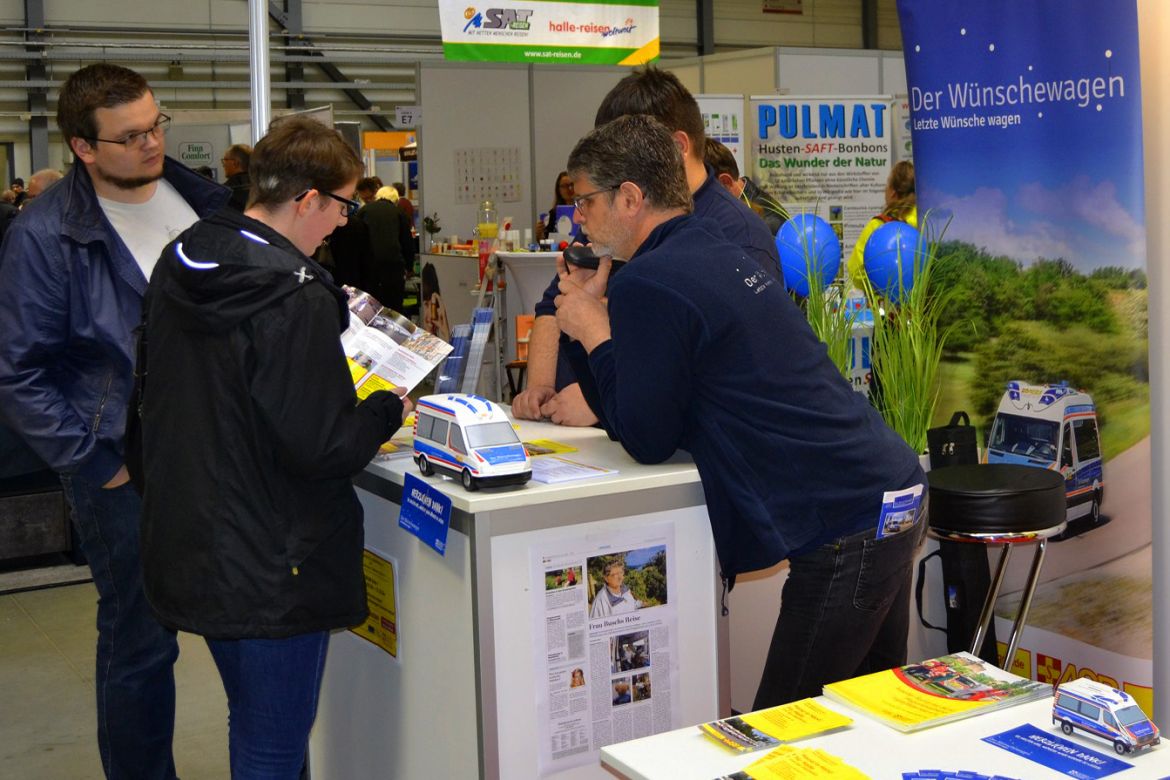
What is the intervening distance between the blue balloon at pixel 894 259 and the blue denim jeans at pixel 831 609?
1158mm

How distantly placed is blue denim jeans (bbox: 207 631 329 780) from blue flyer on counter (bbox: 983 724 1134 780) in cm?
105

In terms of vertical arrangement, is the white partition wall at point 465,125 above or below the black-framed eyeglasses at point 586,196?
above

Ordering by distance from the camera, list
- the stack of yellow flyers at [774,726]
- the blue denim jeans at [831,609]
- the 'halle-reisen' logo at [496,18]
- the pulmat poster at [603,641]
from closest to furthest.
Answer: the stack of yellow flyers at [774,726]
the blue denim jeans at [831,609]
the pulmat poster at [603,641]
the 'halle-reisen' logo at [496,18]

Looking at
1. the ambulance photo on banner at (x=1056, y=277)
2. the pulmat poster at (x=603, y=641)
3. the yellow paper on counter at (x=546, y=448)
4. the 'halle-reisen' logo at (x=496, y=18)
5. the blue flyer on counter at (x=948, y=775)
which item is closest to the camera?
the blue flyer on counter at (x=948, y=775)

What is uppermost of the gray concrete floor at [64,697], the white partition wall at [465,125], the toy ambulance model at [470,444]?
the white partition wall at [465,125]

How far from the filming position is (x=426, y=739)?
2.15m

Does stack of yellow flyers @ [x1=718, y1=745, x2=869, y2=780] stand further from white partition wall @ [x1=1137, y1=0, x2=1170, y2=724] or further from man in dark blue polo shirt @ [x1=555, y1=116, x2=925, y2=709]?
white partition wall @ [x1=1137, y1=0, x2=1170, y2=724]

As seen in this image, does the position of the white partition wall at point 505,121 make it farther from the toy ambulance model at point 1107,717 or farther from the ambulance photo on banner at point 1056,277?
the toy ambulance model at point 1107,717

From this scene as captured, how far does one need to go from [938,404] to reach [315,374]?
1.82 m

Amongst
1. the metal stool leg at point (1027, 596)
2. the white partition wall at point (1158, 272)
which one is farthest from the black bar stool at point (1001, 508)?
the white partition wall at point (1158, 272)

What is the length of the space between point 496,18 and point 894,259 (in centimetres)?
353

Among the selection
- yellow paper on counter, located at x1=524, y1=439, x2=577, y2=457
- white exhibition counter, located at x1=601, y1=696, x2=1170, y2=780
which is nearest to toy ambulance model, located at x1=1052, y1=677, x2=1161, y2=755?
white exhibition counter, located at x1=601, y1=696, x2=1170, y2=780

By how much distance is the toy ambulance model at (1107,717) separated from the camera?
1314mm

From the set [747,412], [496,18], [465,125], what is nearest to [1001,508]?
[747,412]
